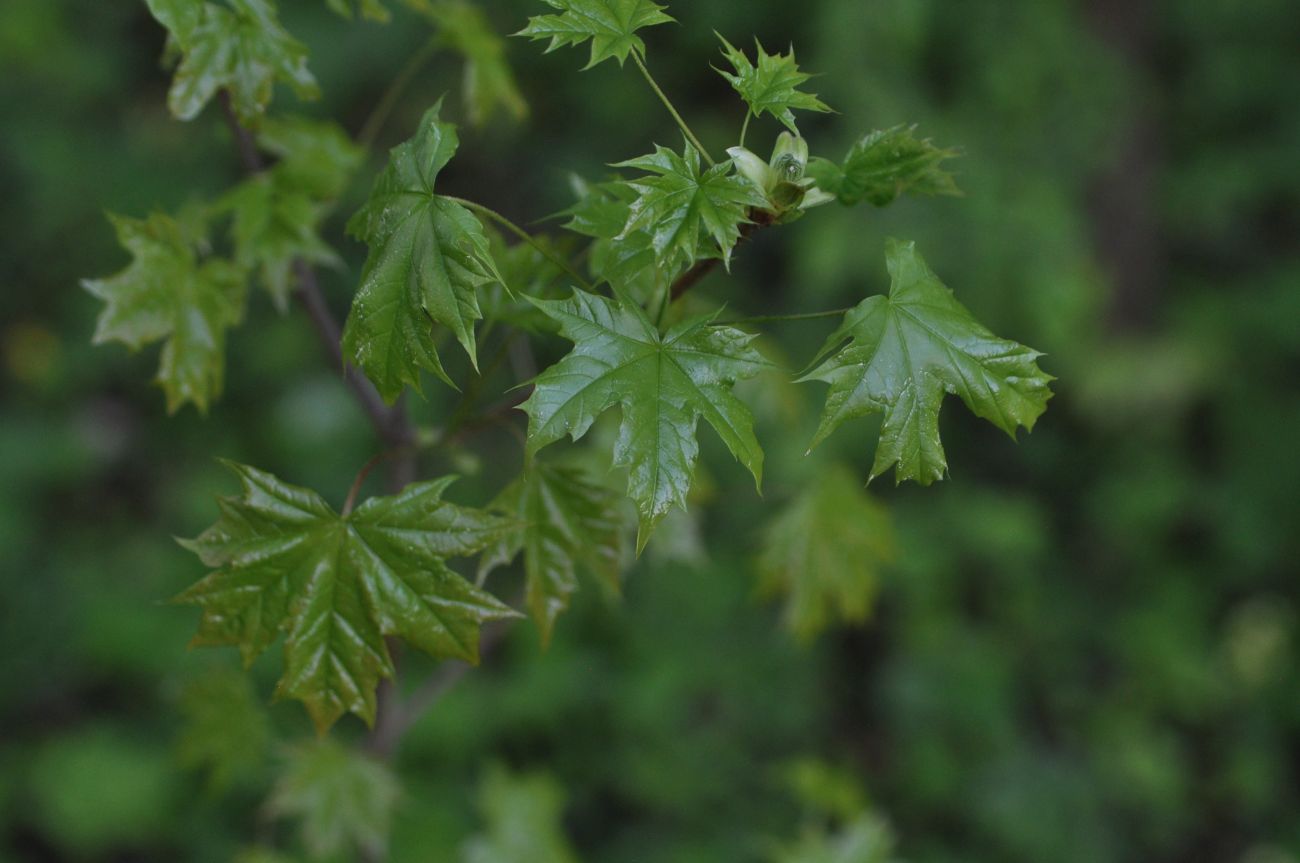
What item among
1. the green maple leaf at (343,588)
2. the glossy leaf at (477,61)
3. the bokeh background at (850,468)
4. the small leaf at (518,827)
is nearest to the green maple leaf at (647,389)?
the green maple leaf at (343,588)

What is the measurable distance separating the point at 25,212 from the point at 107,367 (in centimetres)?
58

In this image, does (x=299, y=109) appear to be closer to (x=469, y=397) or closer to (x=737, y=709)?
(x=737, y=709)

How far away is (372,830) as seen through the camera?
49.9 inches

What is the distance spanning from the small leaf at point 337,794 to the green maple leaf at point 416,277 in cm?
67

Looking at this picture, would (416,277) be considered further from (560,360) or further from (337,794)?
(337,794)

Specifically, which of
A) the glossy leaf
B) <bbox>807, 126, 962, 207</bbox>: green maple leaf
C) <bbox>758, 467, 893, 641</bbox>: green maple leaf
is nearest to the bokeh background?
<bbox>758, 467, 893, 641</bbox>: green maple leaf

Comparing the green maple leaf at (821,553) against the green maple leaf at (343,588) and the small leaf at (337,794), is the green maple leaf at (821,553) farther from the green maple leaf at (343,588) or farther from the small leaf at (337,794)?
the green maple leaf at (343,588)

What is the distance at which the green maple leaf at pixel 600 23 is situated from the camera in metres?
0.77

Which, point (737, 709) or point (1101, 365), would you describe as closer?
point (737, 709)

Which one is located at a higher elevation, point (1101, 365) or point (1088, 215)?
point (1088, 215)

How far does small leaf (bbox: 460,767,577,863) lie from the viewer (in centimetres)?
163

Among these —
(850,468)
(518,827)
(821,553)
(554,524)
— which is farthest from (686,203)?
(850,468)

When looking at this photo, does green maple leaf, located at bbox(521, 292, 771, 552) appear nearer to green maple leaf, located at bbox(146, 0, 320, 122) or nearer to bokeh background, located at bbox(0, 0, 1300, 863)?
green maple leaf, located at bbox(146, 0, 320, 122)

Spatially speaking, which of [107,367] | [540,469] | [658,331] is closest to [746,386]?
[540,469]
